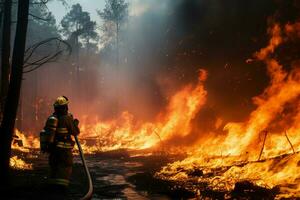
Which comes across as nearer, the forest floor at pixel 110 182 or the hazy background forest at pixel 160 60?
the forest floor at pixel 110 182

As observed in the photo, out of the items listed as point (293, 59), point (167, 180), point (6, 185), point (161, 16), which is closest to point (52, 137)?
point (6, 185)

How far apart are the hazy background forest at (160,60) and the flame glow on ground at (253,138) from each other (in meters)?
1.06

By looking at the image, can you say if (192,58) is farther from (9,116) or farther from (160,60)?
(9,116)

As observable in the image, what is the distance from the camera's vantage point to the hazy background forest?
70.8 feet

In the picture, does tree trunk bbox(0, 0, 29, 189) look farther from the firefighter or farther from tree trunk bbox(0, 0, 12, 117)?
tree trunk bbox(0, 0, 12, 117)

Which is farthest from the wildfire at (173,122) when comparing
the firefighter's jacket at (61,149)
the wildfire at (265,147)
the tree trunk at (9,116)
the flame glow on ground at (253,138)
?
the firefighter's jacket at (61,149)

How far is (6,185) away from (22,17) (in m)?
4.21

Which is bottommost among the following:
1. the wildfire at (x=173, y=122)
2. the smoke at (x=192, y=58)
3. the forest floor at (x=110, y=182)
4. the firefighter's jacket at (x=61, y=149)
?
the forest floor at (x=110, y=182)

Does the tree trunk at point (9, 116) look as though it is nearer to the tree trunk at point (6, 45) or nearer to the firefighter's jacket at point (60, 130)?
the firefighter's jacket at point (60, 130)

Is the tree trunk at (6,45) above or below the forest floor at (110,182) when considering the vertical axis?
above

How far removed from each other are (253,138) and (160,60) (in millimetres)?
17100

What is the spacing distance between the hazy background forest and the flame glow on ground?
1064 mm

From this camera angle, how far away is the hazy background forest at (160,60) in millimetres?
21578

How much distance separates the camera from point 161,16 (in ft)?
108
